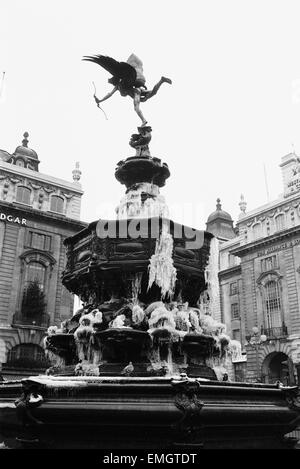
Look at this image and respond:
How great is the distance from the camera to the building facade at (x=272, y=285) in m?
41.1

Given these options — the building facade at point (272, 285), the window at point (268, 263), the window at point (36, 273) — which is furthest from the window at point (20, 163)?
the window at point (268, 263)

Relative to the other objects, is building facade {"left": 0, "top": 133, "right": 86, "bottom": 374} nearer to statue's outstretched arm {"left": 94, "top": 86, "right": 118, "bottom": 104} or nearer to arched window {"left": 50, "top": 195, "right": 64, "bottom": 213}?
arched window {"left": 50, "top": 195, "right": 64, "bottom": 213}

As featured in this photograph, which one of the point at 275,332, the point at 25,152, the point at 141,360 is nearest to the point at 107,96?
the point at 141,360

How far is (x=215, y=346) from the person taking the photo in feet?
33.4

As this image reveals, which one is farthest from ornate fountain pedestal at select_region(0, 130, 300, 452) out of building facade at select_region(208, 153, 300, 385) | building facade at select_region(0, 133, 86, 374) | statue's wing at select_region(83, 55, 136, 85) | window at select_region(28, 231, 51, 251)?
building facade at select_region(208, 153, 300, 385)

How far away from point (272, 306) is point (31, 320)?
75.8 feet

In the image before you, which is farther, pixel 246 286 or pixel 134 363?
pixel 246 286

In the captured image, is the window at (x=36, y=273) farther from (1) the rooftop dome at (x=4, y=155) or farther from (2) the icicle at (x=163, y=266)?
(2) the icicle at (x=163, y=266)

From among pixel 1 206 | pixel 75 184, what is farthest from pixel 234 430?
pixel 75 184

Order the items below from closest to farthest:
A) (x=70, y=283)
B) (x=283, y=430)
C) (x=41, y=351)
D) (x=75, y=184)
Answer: (x=283, y=430) < (x=70, y=283) < (x=41, y=351) < (x=75, y=184)

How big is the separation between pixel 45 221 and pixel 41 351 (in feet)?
38.8
